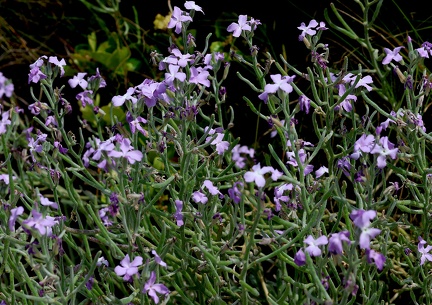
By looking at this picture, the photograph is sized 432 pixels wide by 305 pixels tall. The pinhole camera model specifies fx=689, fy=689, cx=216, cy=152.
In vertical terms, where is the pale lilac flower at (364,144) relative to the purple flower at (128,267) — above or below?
above

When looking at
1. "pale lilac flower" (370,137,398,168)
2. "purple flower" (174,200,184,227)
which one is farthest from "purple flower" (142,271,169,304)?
"pale lilac flower" (370,137,398,168)

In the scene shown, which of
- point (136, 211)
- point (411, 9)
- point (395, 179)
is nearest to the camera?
point (136, 211)

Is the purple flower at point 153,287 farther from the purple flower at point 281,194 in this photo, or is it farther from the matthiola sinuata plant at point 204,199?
the purple flower at point 281,194

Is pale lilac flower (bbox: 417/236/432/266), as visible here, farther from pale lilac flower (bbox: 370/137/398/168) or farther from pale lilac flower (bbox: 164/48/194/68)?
pale lilac flower (bbox: 164/48/194/68)

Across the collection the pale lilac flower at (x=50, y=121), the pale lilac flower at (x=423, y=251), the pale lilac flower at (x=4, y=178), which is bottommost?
the pale lilac flower at (x=423, y=251)

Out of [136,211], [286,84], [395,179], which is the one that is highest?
[286,84]

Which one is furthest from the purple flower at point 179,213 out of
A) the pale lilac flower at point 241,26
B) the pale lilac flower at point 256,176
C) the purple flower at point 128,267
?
the pale lilac flower at point 241,26

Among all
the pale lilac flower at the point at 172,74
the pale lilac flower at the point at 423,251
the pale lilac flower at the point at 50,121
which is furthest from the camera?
the pale lilac flower at the point at 50,121

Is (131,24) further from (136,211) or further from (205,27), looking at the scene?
(136,211)

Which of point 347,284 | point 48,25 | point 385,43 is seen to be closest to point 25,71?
point 48,25

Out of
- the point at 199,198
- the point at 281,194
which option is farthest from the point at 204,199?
the point at 281,194

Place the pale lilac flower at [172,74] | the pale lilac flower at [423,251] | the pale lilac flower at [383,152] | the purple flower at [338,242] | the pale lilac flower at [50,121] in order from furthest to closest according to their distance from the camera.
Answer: the pale lilac flower at [50,121], the pale lilac flower at [423,251], the pale lilac flower at [172,74], the pale lilac flower at [383,152], the purple flower at [338,242]
